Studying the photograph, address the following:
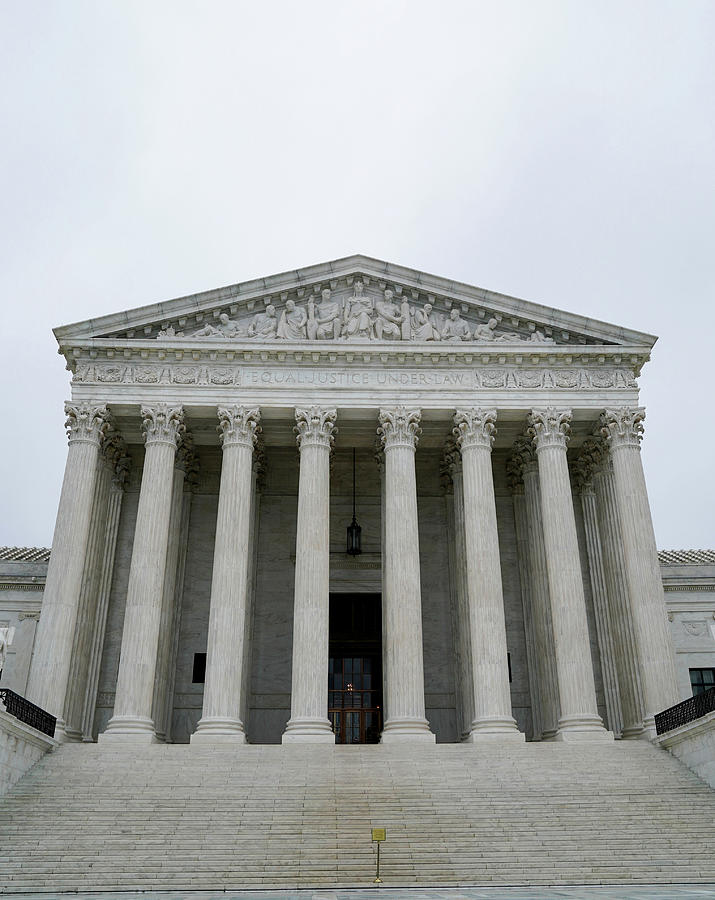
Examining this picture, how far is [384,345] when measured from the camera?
30141 mm

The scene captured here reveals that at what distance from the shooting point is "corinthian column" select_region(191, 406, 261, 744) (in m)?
25.4

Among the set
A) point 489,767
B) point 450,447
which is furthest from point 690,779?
point 450,447

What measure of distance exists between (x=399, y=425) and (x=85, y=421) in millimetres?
11088

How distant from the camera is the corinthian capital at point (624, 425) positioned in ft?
96.5

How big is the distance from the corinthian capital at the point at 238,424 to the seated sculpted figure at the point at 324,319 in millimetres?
3732

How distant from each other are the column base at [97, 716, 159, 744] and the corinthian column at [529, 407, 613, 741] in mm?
12811

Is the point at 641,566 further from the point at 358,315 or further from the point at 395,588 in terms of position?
the point at 358,315

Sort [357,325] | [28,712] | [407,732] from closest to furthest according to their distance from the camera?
[28,712], [407,732], [357,325]

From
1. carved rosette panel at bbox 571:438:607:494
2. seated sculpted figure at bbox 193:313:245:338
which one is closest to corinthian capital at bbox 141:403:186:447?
seated sculpted figure at bbox 193:313:245:338

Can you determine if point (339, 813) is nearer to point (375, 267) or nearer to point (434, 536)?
point (434, 536)

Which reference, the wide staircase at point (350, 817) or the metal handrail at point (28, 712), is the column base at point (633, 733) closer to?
the wide staircase at point (350, 817)

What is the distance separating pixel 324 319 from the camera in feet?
101

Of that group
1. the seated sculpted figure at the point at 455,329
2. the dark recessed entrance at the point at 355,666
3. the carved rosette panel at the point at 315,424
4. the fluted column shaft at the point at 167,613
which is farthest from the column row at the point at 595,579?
the fluted column shaft at the point at 167,613

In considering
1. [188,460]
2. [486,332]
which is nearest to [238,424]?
[188,460]
